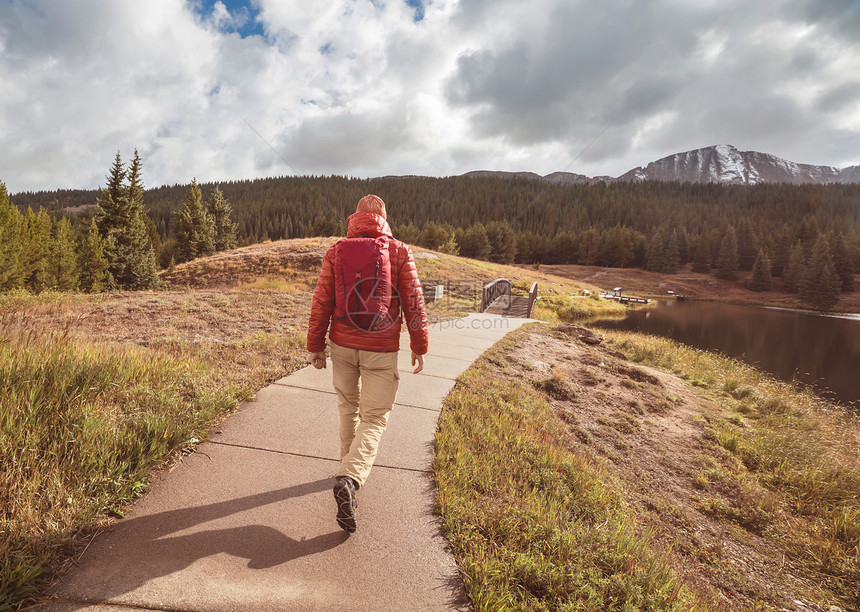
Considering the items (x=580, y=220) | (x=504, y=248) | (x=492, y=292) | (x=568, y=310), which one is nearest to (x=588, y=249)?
(x=504, y=248)

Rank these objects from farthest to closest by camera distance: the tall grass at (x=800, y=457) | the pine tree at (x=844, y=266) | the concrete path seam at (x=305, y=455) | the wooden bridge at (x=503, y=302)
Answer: the pine tree at (x=844, y=266) < the wooden bridge at (x=503, y=302) < the tall grass at (x=800, y=457) < the concrete path seam at (x=305, y=455)

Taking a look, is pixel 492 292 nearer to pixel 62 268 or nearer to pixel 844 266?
pixel 62 268

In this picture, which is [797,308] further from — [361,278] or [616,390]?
[361,278]

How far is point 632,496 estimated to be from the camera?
4.41m

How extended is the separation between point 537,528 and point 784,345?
2653 cm

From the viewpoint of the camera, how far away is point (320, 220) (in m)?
80.0

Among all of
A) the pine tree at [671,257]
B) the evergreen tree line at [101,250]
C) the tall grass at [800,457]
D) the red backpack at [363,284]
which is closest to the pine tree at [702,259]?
the pine tree at [671,257]

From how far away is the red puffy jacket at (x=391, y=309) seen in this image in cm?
287

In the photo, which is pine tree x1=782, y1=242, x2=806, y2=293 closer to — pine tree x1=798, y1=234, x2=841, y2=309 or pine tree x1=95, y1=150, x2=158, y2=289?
pine tree x1=798, y1=234, x2=841, y2=309

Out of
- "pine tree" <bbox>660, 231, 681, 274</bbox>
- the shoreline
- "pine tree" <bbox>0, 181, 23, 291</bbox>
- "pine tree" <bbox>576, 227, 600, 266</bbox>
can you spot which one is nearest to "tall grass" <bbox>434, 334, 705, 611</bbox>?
"pine tree" <bbox>0, 181, 23, 291</bbox>

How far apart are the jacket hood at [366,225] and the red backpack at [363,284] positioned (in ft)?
0.38

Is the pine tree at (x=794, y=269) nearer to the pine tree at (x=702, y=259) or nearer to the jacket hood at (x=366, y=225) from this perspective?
the pine tree at (x=702, y=259)

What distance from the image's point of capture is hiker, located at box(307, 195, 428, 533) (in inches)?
111

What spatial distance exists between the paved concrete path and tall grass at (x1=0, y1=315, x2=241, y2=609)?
173 mm
